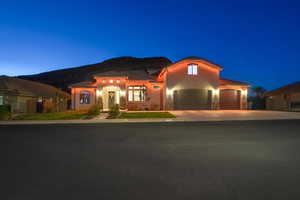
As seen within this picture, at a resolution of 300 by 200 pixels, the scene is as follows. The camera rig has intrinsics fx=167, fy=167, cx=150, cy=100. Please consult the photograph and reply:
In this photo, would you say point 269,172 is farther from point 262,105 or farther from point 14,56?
point 14,56

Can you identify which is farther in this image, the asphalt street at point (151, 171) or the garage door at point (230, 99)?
the garage door at point (230, 99)

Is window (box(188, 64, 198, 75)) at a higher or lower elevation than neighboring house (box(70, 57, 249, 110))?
higher

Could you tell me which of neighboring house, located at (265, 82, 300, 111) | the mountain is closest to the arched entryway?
neighboring house, located at (265, 82, 300, 111)

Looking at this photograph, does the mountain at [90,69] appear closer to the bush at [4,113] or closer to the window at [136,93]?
the window at [136,93]

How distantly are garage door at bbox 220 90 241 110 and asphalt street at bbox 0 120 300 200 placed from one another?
1557 cm

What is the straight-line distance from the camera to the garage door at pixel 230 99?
20609mm

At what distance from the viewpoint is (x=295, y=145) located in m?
5.46

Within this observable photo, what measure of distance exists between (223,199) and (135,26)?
56925mm

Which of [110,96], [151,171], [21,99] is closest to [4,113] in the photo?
[21,99]

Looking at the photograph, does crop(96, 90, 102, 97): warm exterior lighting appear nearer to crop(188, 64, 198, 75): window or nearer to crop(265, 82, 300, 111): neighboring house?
crop(188, 64, 198, 75): window

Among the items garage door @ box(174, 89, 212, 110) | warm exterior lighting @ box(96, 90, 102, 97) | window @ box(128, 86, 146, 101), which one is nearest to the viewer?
warm exterior lighting @ box(96, 90, 102, 97)

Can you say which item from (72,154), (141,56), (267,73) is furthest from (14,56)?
(267,73)

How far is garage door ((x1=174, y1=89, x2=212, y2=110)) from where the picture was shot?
1942 cm

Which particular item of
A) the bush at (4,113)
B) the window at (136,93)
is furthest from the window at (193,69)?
the bush at (4,113)
